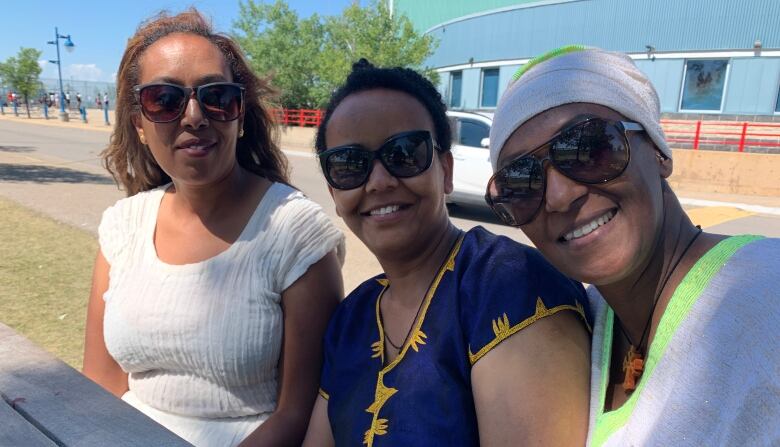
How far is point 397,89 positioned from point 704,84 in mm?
23704

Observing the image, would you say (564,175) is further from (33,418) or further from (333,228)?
(33,418)

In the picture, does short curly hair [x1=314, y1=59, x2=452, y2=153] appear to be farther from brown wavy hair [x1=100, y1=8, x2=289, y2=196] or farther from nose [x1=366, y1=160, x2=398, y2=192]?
brown wavy hair [x1=100, y1=8, x2=289, y2=196]

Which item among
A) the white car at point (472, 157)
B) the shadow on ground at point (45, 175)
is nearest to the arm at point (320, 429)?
the white car at point (472, 157)

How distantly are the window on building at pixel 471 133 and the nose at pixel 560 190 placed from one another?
26.3ft

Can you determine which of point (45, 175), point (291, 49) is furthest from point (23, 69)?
point (45, 175)

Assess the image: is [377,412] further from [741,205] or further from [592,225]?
[741,205]

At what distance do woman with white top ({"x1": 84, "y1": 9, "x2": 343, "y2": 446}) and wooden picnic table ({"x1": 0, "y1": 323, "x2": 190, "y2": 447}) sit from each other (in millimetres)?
302

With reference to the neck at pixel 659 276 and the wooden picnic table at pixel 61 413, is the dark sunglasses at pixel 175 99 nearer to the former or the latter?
the wooden picnic table at pixel 61 413

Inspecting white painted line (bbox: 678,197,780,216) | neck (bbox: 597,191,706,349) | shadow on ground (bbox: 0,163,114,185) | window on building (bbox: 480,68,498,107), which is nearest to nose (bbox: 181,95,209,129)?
neck (bbox: 597,191,706,349)

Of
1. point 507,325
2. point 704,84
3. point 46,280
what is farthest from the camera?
point 704,84

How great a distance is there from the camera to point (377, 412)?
1.53 metres

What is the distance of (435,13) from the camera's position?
33.3m

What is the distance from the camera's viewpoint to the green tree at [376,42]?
2617 cm

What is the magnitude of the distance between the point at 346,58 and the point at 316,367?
26085mm
